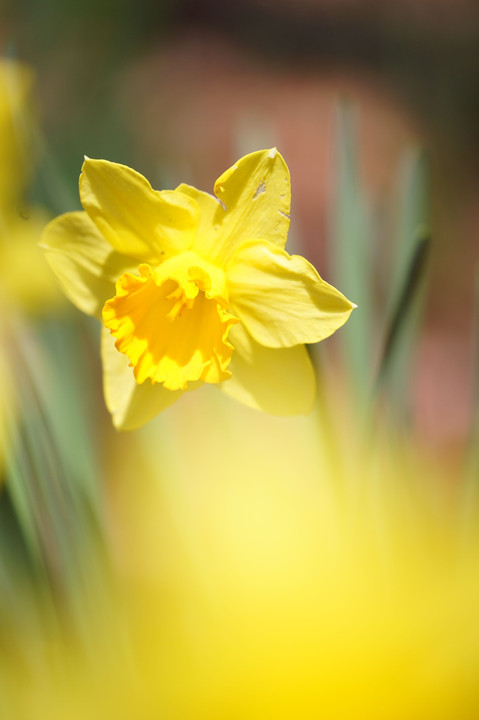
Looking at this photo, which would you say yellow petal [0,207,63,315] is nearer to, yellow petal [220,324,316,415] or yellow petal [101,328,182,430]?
yellow petal [101,328,182,430]

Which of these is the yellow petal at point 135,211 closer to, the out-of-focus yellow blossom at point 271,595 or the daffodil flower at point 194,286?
the daffodil flower at point 194,286

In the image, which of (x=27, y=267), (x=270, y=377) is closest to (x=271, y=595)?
(x=270, y=377)

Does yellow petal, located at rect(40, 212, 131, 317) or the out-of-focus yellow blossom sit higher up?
yellow petal, located at rect(40, 212, 131, 317)

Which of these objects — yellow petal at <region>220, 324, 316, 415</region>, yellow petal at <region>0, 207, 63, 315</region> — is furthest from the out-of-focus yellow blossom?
yellow petal at <region>0, 207, 63, 315</region>

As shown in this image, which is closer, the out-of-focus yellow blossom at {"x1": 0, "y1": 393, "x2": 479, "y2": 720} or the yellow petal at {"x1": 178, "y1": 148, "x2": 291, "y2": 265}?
the out-of-focus yellow blossom at {"x1": 0, "y1": 393, "x2": 479, "y2": 720}

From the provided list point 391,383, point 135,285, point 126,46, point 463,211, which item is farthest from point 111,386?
point 126,46

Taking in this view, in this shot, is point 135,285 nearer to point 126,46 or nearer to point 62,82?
point 62,82

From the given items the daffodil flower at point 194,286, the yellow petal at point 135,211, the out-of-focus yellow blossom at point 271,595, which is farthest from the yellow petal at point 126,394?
the out-of-focus yellow blossom at point 271,595
